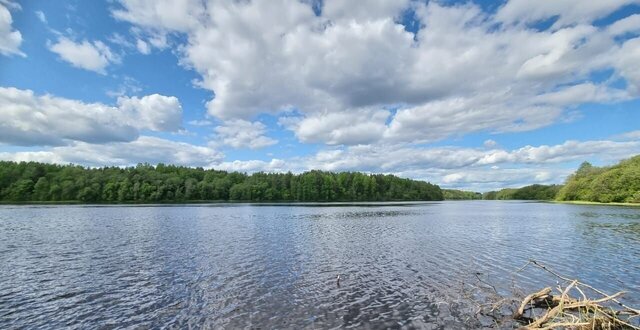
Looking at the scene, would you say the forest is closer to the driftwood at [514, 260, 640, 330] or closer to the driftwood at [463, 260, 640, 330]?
the driftwood at [463, 260, 640, 330]

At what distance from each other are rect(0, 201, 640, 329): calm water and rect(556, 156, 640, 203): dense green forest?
112009 millimetres

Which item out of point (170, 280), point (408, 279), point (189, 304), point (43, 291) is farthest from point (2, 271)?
point (408, 279)

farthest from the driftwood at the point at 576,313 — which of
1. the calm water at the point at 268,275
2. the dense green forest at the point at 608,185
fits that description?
the dense green forest at the point at 608,185

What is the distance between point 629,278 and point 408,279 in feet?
48.2

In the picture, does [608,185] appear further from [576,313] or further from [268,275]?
[268,275]

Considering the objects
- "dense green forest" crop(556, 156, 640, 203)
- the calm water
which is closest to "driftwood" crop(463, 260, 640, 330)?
the calm water

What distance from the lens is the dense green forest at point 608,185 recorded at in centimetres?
12488

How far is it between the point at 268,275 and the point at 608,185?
16450cm

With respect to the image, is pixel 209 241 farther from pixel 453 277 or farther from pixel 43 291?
pixel 453 277

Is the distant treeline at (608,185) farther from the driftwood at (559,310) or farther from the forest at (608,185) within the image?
the driftwood at (559,310)

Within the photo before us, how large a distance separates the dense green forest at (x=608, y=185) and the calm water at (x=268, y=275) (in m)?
112

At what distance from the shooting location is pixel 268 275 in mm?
23703

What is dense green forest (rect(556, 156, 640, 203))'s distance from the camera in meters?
125

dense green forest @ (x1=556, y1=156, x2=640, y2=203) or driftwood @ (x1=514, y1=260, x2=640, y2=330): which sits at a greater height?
dense green forest @ (x1=556, y1=156, x2=640, y2=203)
